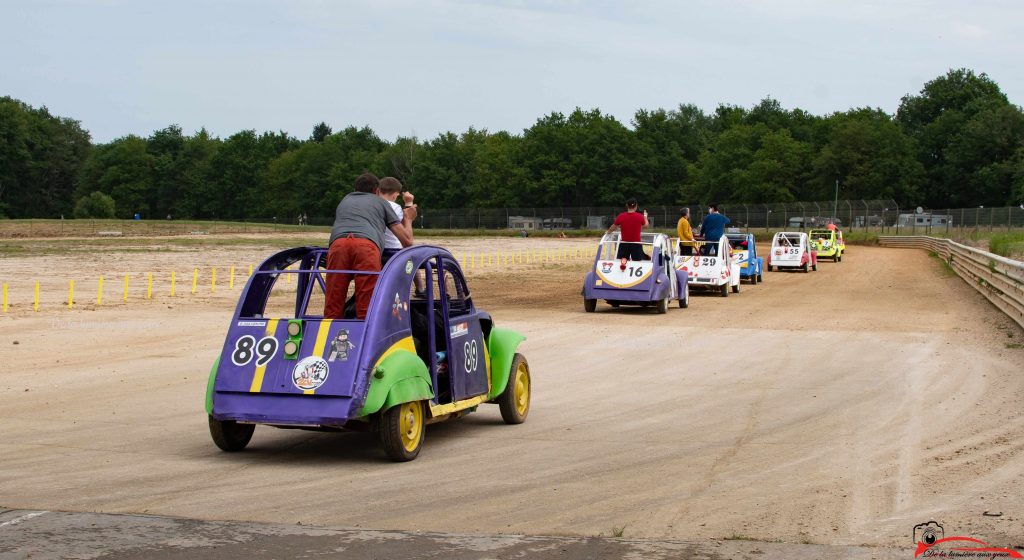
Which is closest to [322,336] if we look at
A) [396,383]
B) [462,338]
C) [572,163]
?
[396,383]

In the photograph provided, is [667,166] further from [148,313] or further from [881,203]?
[148,313]

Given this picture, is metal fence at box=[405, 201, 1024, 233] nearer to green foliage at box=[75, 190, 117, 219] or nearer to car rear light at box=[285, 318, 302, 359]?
green foliage at box=[75, 190, 117, 219]

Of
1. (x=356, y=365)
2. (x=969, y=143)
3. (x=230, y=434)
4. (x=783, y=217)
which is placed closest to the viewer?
(x=356, y=365)

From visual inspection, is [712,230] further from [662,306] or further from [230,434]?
[230,434]

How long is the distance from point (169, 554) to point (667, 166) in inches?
5243

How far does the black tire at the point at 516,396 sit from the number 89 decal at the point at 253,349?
2.52 meters

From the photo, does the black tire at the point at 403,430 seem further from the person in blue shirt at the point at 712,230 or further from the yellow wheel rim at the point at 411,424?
the person in blue shirt at the point at 712,230

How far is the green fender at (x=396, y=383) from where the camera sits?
27.8 feet

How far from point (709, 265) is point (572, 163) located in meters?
104

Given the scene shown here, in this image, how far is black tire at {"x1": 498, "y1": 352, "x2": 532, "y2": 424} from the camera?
415 inches

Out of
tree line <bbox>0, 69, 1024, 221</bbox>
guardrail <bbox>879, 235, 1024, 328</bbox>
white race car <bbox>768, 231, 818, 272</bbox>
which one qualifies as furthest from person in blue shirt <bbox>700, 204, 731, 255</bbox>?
tree line <bbox>0, 69, 1024, 221</bbox>

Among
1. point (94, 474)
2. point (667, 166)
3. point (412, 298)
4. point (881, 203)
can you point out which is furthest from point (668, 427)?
point (667, 166)

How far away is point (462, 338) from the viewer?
9.95m

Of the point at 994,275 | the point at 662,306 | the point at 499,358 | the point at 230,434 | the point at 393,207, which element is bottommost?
the point at 662,306
